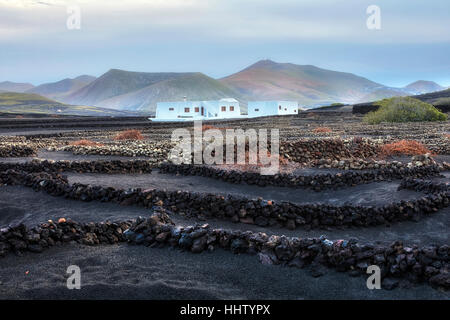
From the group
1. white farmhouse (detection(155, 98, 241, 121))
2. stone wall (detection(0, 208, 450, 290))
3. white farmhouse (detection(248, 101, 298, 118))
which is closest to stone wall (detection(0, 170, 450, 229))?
stone wall (detection(0, 208, 450, 290))

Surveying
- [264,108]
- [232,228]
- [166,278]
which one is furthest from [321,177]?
[264,108]

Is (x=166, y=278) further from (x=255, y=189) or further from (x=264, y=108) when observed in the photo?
(x=264, y=108)

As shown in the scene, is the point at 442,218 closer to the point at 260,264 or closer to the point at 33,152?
the point at 260,264

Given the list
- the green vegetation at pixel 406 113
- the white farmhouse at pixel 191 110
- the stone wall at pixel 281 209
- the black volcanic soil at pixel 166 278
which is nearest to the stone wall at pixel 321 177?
the stone wall at pixel 281 209

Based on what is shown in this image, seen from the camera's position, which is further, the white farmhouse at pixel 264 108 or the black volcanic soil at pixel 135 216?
the white farmhouse at pixel 264 108

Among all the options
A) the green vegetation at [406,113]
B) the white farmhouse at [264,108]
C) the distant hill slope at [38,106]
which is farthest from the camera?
the distant hill slope at [38,106]

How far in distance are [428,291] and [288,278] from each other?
4.81ft

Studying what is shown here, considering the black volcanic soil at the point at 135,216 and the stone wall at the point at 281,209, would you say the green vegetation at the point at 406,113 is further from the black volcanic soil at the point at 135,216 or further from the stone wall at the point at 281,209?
the black volcanic soil at the point at 135,216

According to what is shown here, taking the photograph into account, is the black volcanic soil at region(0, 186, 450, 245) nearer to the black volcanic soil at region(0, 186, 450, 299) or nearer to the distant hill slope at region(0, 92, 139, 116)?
the black volcanic soil at region(0, 186, 450, 299)

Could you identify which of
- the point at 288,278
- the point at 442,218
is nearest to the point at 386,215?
the point at 442,218

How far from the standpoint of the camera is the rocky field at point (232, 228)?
4.50m

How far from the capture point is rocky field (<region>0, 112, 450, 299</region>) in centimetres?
450

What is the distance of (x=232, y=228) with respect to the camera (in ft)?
25.2
